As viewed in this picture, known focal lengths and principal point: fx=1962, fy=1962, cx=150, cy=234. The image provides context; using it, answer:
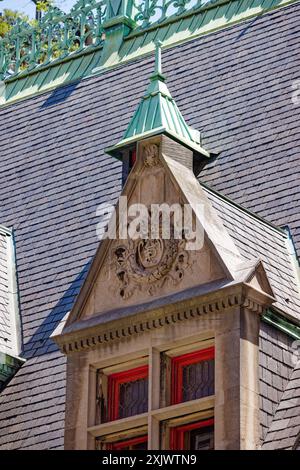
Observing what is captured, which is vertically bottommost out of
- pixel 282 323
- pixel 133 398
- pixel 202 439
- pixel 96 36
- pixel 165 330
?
pixel 202 439

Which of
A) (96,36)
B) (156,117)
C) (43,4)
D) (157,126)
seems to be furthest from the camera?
(43,4)

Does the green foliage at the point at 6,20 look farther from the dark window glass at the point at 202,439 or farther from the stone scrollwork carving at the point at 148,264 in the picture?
the dark window glass at the point at 202,439

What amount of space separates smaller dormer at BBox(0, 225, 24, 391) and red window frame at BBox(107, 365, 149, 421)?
342 cm

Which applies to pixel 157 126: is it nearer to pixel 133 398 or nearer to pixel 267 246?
pixel 267 246

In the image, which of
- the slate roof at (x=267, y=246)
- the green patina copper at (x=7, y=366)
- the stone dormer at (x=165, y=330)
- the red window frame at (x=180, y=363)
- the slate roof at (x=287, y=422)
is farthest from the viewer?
the green patina copper at (x=7, y=366)

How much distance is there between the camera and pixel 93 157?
2647 centimetres

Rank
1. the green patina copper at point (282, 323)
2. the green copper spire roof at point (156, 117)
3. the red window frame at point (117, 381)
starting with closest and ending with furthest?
the green patina copper at point (282, 323), the red window frame at point (117, 381), the green copper spire roof at point (156, 117)

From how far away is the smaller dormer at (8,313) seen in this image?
Result: 2333cm

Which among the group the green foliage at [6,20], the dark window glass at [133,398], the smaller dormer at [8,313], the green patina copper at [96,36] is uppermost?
the green foliage at [6,20]

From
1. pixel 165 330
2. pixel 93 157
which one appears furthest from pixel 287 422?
pixel 93 157

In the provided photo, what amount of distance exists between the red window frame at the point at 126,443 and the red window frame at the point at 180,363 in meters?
0.54

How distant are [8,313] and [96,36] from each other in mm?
6404

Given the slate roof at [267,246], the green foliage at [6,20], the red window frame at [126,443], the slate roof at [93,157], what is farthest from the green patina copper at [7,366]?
the green foliage at [6,20]

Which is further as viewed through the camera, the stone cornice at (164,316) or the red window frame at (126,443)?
the red window frame at (126,443)
